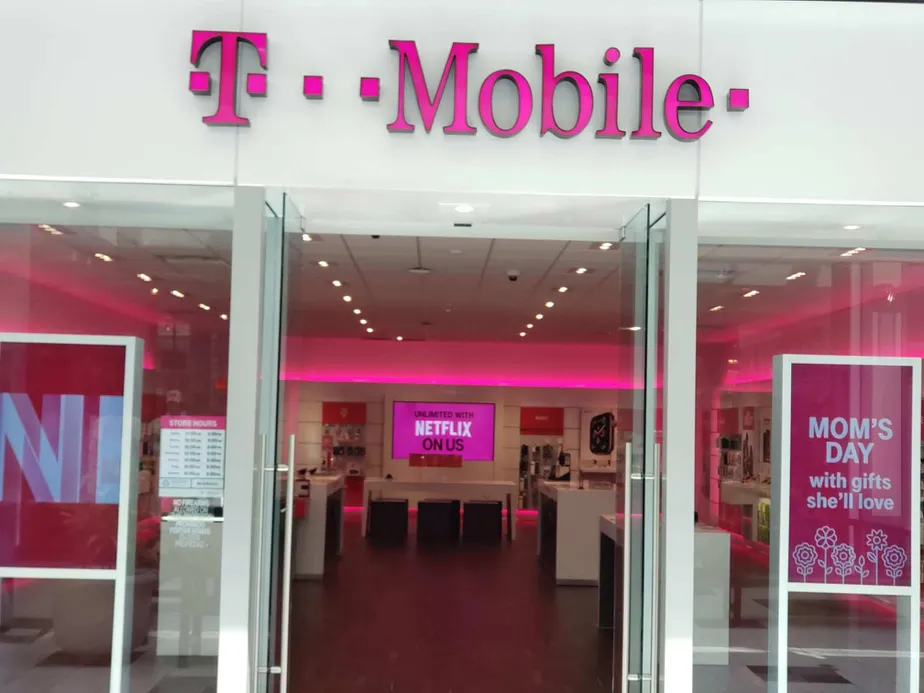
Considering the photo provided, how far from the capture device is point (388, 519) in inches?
519

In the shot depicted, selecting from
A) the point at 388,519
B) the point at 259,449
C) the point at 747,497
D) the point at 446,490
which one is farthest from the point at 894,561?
the point at 446,490

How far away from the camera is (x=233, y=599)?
377 centimetres

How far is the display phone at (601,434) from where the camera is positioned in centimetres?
1477

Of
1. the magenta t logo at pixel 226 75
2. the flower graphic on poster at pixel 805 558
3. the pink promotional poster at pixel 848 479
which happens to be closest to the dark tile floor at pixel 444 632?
the flower graphic on poster at pixel 805 558

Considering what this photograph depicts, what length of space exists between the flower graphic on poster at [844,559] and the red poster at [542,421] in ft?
38.4

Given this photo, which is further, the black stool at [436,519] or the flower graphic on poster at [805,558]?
the black stool at [436,519]

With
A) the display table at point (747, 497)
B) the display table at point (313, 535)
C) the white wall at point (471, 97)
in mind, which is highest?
the white wall at point (471, 97)

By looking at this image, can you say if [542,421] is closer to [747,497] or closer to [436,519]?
[436,519]

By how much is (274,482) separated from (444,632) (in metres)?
3.62

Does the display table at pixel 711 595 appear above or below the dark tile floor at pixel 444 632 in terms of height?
above

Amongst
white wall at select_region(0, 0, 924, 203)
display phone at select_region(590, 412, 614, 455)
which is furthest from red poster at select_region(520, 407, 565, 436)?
white wall at select_region(0, 0, 924, 203)

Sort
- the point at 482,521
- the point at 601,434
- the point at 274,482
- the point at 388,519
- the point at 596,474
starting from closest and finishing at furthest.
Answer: the point at 274,482, the point at 388,519, the point at 482,521, the point at 601,434, the point at 596,474

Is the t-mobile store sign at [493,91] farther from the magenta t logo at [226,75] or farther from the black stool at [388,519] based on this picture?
the black stool at [388,519]

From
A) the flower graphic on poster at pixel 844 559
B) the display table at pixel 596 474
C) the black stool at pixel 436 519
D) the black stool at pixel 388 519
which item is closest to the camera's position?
the flower graphic on poster at pixel 844 559
